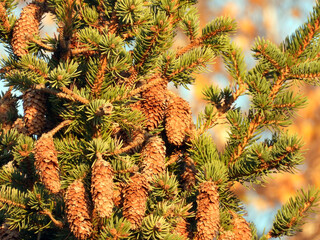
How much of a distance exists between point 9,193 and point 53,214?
0.14m

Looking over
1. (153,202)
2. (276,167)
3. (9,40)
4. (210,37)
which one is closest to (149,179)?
(153,202)

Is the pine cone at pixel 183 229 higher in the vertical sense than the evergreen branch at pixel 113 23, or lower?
lower

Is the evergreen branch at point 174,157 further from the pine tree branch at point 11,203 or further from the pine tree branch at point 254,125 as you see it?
the pine tree branch at point 11,203

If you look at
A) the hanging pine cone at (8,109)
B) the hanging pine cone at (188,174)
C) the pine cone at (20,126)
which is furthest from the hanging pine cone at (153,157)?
the hanging pine cone at (8,109)

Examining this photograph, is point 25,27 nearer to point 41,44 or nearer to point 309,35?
point 41,44

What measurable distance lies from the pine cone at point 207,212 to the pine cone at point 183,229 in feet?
0.22

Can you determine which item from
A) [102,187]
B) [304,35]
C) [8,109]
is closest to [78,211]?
[102,187]

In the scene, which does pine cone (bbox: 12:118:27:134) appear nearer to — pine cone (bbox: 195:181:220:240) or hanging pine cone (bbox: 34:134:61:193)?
hanging pine cone (bbox: 34:134:61:193)

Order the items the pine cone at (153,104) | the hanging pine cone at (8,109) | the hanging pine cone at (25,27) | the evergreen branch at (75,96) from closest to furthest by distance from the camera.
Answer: the evergreen branch at (75,96)
the pine cone at (153,104)
the hanging pine cone at (25,27)
the hanging pine cone at (8,109)

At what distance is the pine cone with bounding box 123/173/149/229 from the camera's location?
→ 55.6 inches

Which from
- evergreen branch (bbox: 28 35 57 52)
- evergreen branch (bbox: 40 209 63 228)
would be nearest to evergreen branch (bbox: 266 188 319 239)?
evergreen branch (bbox: 40 209 63 228)

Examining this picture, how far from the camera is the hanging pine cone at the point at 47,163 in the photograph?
4.72 ft

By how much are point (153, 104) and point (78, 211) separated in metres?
0.41

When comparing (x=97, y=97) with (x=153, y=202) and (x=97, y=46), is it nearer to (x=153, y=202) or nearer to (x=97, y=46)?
(x=97, y=46)
